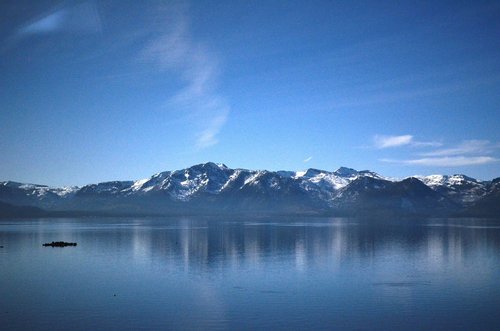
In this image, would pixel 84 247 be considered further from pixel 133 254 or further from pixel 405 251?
pixel 405 251

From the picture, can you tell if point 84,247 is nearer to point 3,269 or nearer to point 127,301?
point 3,269

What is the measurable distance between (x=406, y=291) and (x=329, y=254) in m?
55.3

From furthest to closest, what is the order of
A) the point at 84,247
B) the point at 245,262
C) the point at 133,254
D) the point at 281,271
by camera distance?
the point at 84,247
the point at 133,254
the point at 245,262
the point at 281,271

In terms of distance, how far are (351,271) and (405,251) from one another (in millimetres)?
44354

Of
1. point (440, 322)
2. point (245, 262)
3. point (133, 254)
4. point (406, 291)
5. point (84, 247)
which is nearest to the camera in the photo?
point (440, 322)

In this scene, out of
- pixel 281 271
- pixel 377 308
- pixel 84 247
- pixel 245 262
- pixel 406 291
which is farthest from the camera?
pixel 84 247

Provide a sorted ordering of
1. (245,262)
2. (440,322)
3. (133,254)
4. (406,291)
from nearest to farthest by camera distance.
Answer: (440,322) → (406,291) → (245,262) → (133,254)

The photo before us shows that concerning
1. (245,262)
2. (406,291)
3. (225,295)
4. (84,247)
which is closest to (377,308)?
(406,291)

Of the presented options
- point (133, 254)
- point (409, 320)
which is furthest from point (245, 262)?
point (409, 320)

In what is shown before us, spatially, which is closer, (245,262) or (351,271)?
(351,271)

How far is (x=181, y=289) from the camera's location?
7125cm

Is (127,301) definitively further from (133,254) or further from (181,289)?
(133,254)

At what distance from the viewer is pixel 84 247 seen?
143 metres

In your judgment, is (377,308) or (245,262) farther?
(245,262)
